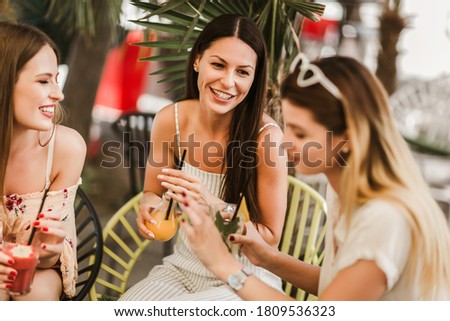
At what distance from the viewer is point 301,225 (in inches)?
94.7

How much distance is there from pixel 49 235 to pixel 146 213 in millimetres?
312

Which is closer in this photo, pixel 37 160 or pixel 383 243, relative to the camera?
pixel 383 243

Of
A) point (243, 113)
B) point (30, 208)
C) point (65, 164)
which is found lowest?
point (30, 208)

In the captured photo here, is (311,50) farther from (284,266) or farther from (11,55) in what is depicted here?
(11,55)

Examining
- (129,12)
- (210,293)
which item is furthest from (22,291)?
(129,12)

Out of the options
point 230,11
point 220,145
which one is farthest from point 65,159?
point 230,11

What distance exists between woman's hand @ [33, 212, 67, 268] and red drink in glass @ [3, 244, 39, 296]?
65 millimetres

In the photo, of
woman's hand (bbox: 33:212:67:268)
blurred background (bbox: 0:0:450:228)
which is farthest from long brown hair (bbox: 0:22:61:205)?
blurred background (bbox: 0:0:450:228)

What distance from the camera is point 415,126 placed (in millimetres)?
4301

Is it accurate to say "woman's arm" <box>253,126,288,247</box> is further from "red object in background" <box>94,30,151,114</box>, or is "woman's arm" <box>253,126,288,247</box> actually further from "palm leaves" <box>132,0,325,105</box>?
"red object in background" <box>94,30,151,114</box>

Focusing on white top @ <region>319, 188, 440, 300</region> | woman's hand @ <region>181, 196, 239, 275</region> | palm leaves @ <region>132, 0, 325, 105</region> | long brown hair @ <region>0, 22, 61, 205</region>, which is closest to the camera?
white top @ <region>319, 188, 440, 300</region>

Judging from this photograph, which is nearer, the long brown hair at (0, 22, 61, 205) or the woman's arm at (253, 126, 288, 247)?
the long brown hair at (0, 22, 61, 205)

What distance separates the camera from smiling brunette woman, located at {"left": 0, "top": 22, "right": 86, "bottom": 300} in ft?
6.07
